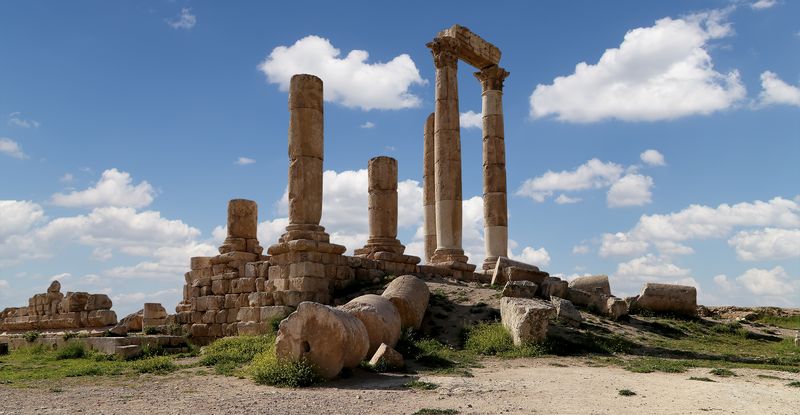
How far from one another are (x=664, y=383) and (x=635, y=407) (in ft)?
6.83

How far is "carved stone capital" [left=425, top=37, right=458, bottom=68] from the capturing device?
975 inches

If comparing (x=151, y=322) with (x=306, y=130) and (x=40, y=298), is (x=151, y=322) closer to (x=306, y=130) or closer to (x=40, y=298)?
(x=40, y=298)

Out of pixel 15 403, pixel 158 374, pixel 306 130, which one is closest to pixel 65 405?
pixel 15 403

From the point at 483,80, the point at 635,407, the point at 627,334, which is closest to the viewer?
the point at 635,407

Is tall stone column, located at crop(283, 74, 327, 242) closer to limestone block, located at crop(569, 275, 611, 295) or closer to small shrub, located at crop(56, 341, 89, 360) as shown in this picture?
small shrub, located at crop(56, 341, 89, 360)

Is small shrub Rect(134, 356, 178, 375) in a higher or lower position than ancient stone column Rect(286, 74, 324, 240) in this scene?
lower

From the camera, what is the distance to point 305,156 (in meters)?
18.1

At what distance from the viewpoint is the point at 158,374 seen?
476 inches

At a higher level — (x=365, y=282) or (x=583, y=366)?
(x=365, y=282)

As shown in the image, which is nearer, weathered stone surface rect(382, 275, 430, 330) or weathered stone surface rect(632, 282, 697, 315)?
weathered stone surface rect(382, 275, 430, 330)

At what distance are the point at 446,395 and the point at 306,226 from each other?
9558 mm

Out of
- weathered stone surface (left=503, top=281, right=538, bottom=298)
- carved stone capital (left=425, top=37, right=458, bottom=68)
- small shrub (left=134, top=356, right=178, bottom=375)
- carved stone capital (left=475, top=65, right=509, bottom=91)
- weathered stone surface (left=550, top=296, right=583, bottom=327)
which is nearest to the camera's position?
small shrub (left=134, top=356, right=178, bottom=375)

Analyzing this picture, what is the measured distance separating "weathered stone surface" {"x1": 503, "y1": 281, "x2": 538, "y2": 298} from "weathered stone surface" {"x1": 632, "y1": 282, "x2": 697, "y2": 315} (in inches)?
152

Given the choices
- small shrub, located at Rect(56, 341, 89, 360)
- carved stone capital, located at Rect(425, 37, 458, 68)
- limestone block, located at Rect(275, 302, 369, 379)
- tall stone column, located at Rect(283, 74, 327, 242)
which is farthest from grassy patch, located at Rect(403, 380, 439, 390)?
carved stone capital, located at Rect(425, 37, 458, 68)
